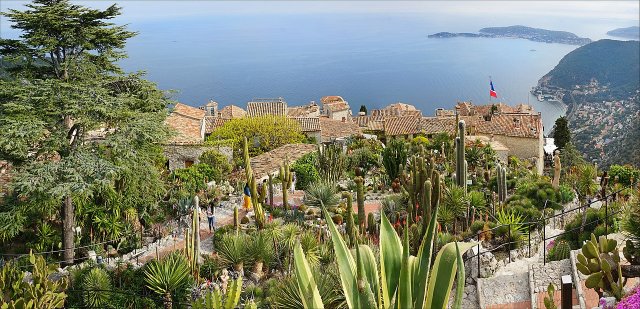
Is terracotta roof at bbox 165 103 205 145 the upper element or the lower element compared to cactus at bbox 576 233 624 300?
lower

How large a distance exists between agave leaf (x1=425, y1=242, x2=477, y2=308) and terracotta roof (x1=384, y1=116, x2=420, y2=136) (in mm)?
28349

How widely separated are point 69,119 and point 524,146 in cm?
2382

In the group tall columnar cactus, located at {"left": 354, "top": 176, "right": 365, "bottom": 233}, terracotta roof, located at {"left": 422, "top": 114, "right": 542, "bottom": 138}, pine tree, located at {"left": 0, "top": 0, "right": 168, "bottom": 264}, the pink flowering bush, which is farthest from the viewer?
terracotta roof, located at {"left": 422, "top": 114, "right": 542, "bottom": 138}

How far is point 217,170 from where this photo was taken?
1859 cm

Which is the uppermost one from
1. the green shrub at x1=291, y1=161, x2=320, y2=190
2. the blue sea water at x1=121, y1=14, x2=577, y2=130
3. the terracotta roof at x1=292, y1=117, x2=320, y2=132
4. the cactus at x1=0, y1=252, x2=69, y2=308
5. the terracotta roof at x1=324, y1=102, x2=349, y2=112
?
the cactus at x1=0, y1=252, x2=69, y2=308

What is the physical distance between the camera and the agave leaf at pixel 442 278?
448cm

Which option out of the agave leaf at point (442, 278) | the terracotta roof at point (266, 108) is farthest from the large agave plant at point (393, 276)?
the terracotta roof at point (266, 108)

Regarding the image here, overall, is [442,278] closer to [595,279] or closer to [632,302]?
[632,302]

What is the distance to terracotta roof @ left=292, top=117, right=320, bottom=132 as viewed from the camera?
31.7 metres

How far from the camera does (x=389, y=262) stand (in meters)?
4.89

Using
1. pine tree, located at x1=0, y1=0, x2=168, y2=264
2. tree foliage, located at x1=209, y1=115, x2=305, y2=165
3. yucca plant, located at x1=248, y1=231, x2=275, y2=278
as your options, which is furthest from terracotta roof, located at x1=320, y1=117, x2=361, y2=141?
yucca plant, located at x1=248, y1=231, x2=275, y2=278

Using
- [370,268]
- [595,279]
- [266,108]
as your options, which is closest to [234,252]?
[370,268]

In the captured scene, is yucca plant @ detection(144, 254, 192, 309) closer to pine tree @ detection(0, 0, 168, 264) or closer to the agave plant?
pine tree @ detection(0, 0, 168, 264)

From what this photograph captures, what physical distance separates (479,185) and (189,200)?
7.44 m
